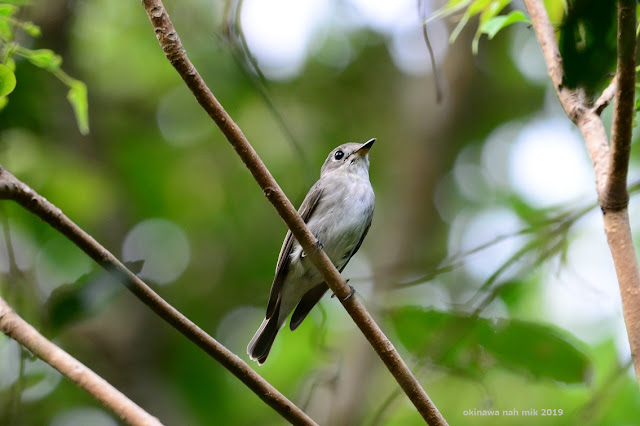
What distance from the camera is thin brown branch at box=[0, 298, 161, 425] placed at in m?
1.55

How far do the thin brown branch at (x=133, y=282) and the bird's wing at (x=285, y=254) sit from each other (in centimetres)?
211

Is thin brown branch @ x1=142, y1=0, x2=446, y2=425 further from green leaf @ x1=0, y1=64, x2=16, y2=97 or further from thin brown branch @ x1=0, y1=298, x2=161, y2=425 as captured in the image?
thin brown branch @ x1=0, y1=298, x2=161, y2=425

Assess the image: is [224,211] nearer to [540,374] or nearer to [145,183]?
[145,183]

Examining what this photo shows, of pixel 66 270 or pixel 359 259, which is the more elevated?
pixel 66 270

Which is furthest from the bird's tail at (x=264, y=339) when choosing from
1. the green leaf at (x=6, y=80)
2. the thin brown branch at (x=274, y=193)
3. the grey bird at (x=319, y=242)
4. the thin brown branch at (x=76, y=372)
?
A: the thin brown branch at (x=76, y=372)

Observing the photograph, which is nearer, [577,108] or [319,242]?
[577,108]

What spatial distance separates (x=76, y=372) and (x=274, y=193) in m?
0.80

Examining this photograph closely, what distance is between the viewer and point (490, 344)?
3.15 meters

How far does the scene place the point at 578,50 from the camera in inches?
47.9

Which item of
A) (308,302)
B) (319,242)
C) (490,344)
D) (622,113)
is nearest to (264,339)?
(308,302)

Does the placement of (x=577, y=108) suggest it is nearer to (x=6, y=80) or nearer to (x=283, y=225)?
(x=6, y=80)

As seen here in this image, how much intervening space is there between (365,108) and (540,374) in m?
5.15

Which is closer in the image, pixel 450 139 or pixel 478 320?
pixel 478 320

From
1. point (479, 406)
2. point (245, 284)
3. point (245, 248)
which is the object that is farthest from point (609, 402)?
point (245, 248)
